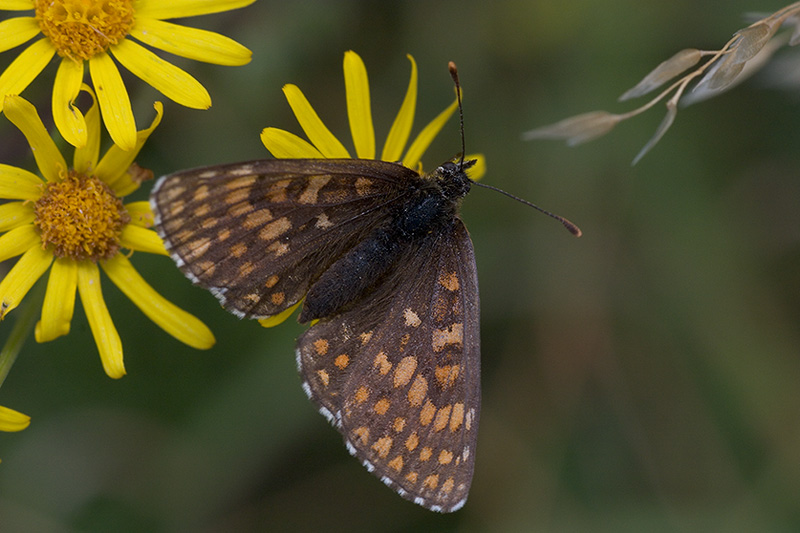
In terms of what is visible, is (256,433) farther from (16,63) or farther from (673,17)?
(673,17)

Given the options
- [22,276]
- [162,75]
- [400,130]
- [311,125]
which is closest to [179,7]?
[162,75]

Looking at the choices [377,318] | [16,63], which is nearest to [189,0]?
[16,63]

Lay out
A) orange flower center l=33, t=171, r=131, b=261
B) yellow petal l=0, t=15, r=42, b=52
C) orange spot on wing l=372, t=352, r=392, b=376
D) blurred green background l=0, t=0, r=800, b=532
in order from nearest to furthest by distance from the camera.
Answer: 1. orange spot on wing l=372, t=352, r=392, b=376
2. yellow petal l=0, t=15, r=42, b=52
3. orange flower center l=33, t=171, r=131, b=261
4. blurred green background l=0, t=0, r=800, b=532

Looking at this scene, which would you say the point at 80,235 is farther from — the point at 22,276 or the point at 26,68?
the point at 26,68

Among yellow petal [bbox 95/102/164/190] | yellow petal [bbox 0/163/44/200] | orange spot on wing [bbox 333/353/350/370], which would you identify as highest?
yellow petal [bbox 95/102/164/190]

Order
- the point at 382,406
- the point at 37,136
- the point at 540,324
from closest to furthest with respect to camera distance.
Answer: the point at 382,406 → the point at 37,136 → the point at 540,324

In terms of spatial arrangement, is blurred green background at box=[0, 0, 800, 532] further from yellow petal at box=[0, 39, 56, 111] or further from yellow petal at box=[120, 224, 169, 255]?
yellow petal at box=[0, 39, 56, 111]

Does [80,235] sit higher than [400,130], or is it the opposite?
[400,130]

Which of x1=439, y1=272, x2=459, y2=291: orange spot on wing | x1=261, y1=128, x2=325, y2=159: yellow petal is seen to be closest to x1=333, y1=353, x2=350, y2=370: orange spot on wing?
x1=439, y1=272, x2=459, y2=291: orange spot on wing
